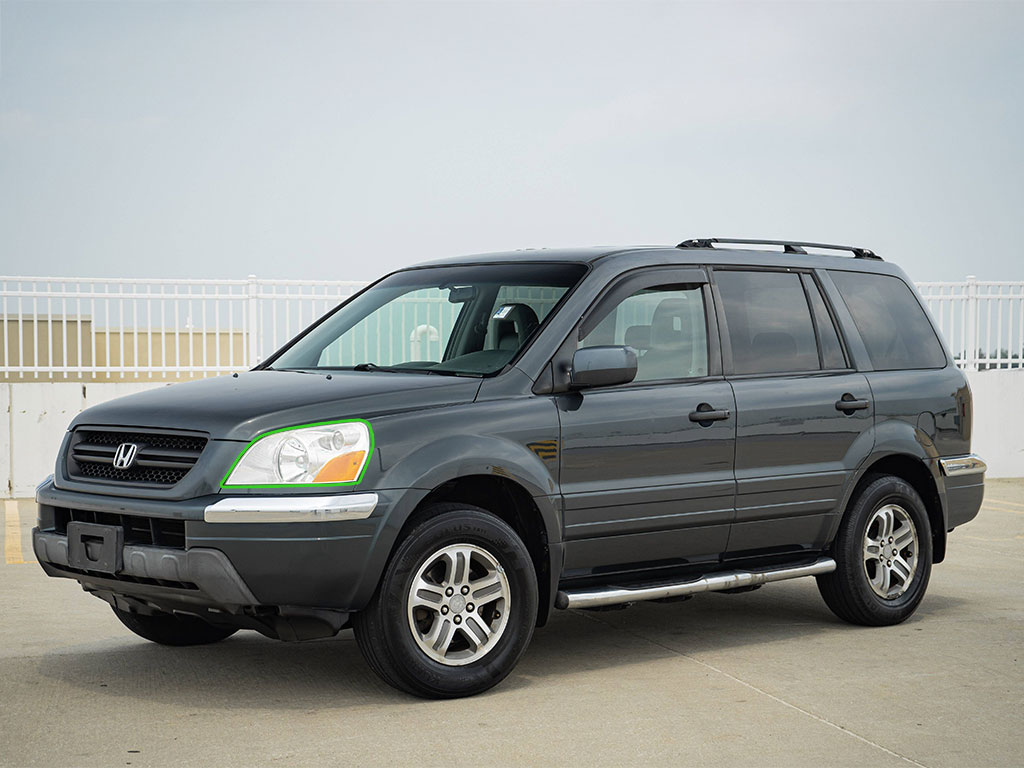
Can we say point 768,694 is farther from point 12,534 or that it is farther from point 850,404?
point 12,534

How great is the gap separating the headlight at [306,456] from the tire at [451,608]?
401 millimetres

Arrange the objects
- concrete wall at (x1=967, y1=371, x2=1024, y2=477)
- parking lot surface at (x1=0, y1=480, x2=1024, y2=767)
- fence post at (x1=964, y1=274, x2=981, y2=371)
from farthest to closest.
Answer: fence post at (x1=964, y1=274, x2=981, y2=371) → concrete wall at (x1=967, y1=371, x2=1024, y2=477) → parking lot surface at (x1=0, y1=480, x2=1024, y2=767)

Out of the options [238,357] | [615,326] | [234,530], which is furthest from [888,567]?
[238,357]

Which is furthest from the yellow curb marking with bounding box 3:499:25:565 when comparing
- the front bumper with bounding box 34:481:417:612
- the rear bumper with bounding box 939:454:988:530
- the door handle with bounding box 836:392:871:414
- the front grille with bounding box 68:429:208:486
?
the rear bumper with bounding box 939:454:988:530

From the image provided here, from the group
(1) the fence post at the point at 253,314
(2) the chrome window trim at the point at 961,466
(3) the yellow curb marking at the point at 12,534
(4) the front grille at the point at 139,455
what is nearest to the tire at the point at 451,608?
(4) the front grille at the point at 139,455

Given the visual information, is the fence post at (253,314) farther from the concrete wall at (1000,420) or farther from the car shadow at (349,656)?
the concrete wall at (1000,420)

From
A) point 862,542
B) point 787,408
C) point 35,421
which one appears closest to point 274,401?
point 787,408

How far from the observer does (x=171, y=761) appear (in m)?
4.73

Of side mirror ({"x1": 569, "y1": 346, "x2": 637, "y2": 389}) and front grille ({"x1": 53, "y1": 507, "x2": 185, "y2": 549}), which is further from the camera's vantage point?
side mirror ({"x1": 569, "y1": 346, "x2": 637, "y2": 389})

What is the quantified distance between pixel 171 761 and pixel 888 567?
425 cm

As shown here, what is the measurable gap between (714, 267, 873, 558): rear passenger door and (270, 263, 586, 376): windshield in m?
1.04

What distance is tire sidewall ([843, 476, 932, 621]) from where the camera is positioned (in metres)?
7.24

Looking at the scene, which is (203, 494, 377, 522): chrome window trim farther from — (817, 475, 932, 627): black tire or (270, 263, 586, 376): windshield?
(817, 475, 932, 627): black tire

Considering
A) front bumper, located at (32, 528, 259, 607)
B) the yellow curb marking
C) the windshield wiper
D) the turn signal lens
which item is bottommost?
the yellow curb marking
